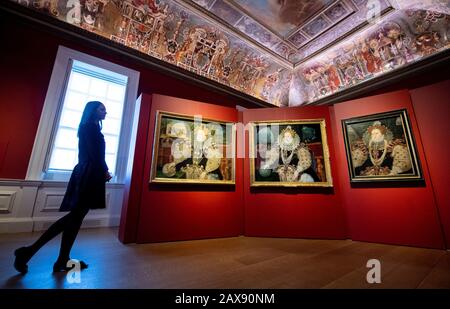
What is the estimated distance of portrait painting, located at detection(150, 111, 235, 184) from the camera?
4.17 m

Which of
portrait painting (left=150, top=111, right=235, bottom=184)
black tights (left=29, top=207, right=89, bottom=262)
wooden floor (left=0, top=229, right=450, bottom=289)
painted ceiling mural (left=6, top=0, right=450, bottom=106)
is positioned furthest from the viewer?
painted ceiling mural (left=6, top=0, right=450, bottom=106)

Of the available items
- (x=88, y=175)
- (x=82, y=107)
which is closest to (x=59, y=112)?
(x=82, y=107)

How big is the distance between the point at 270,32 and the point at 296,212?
20.3ft

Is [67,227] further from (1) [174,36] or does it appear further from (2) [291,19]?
(2) [291,19]

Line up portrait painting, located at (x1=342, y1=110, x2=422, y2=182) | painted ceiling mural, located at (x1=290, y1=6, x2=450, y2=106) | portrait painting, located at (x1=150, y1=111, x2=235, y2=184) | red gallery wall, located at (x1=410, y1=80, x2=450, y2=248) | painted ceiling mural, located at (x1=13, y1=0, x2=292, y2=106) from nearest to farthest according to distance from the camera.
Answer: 1. red gallery wall, located at (x1=410, y1=80, x2=450, y2=248)
2. portrait painting, located at (x1=342, y1=110, x2=422, y2=182)
3. portrait painting, located at (x1=150, y1=111, x2=235, y2=184)
4. painted ceiling mural, located at (x1=13, y1=0, x2=292, y2=106)
5. painted ceiling mural, located at (x1=290, y1=6, x2=450, y2=106)

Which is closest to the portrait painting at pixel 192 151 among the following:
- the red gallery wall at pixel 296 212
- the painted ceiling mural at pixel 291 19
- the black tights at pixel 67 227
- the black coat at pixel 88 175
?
the red gallery wall at pixel 296 212

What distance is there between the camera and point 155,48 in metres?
6.36

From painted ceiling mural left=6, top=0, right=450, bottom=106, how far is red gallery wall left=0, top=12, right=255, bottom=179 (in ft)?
2.16

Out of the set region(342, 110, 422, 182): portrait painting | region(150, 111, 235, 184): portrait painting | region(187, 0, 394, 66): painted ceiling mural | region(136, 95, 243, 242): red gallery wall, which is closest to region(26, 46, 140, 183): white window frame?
region(136, 95, 243, 242): red gallery wall

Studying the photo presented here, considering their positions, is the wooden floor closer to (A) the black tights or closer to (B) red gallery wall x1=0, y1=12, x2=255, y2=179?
(A) the black tights

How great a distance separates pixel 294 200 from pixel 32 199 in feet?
19.6

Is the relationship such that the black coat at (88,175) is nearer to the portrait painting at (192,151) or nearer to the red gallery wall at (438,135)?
the portrait painting at (192,151)

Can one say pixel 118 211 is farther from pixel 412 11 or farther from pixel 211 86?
pixel 412 11

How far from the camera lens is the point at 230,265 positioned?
8.41ft
